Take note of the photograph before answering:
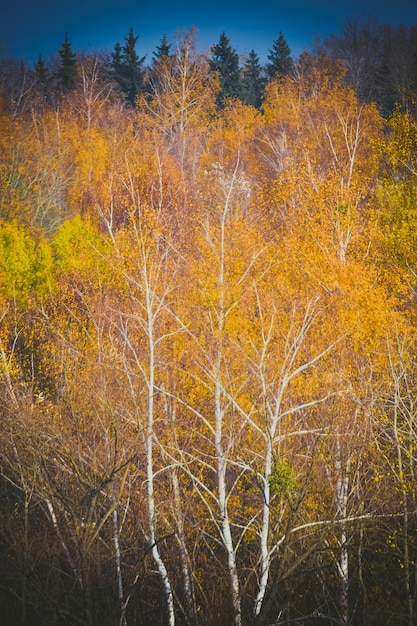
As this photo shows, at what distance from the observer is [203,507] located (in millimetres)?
16766

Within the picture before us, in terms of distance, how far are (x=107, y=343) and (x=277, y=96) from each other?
31142 mm

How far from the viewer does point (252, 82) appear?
2525 inches

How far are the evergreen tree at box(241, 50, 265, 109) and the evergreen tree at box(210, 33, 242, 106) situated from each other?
966 millimetres

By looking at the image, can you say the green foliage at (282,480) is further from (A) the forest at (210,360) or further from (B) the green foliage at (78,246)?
(B) the green foliage at (78,246)

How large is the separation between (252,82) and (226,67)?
3.63 meters

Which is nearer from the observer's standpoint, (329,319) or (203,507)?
(203,507)

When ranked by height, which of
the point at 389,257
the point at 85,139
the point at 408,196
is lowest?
the point at 389,257

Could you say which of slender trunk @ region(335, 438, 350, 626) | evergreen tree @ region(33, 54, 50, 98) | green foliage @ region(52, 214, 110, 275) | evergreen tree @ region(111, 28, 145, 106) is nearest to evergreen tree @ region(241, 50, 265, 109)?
evergreen tree @ region(111, 28, 145, 106)

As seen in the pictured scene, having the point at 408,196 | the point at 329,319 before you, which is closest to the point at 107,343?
the point at 329,319

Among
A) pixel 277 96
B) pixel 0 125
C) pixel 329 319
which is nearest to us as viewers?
pixel 329 319

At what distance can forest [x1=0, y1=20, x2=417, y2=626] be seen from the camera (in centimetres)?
1260

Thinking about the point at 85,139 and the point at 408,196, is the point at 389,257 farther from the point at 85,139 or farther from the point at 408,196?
the point at 85,139

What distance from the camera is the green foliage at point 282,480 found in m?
12.1

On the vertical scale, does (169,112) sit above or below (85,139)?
above
